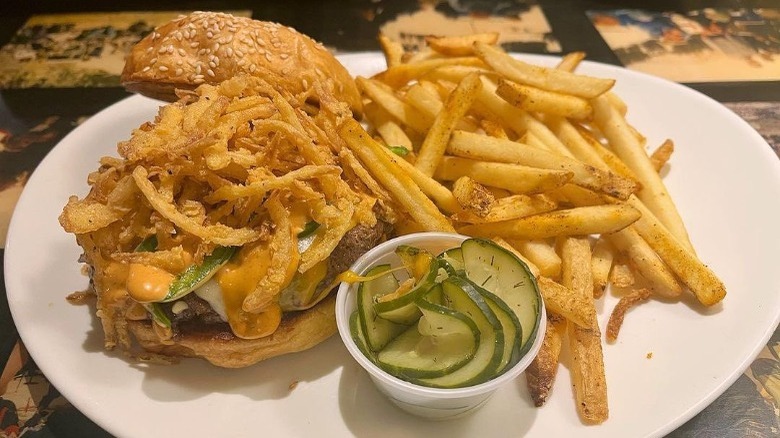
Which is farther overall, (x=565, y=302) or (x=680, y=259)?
(x=680, y=259)

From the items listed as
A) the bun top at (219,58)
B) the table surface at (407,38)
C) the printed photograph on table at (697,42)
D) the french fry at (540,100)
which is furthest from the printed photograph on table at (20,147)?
the printed photograph on table at (697,42)

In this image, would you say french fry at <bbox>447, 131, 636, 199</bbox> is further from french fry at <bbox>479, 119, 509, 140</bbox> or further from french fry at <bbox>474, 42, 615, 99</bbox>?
french fry at <bbox>474, 42, 615, 99</bbox>

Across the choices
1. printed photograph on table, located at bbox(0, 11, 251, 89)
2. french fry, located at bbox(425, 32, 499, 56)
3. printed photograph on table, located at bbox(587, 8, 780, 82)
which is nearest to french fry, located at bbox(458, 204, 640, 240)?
french fry, located at bbox(425, 32, 499, 56)

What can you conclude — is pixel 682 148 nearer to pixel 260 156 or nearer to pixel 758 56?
pixel 758 56

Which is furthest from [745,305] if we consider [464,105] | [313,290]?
[313,290]

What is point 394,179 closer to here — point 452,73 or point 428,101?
point 428,101

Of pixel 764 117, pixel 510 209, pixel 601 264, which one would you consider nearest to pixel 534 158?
pixel 510 209
